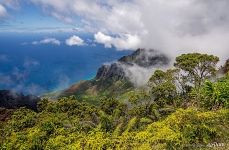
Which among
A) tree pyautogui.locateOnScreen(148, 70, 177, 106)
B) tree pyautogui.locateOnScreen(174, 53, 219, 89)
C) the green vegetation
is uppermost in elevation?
tree pyautogui.locateOnScreen(174, 53, 219, 89)

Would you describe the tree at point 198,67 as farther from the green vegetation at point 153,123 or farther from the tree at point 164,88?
the tree at point 164,88

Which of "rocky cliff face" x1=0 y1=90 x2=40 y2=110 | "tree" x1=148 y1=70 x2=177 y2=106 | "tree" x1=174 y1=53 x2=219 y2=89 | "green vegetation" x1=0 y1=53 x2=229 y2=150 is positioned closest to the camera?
"green vegetation" x1=0 y1=53 x2=229 y2=150

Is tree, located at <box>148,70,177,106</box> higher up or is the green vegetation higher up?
tree, located at <box>148,70,177,106</box>

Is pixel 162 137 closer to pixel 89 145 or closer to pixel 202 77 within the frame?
pixel 89 145

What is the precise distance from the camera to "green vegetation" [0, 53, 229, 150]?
32688mm

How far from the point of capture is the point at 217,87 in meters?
49.8

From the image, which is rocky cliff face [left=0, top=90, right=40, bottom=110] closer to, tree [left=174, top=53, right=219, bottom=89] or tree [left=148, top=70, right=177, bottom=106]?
tree [left=148, top=70, right=177, bottom=106]

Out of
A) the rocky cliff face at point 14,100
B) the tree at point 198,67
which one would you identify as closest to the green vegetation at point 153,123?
the tree at point 198,67

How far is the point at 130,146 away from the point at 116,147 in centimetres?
122

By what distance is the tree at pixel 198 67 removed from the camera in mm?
72062

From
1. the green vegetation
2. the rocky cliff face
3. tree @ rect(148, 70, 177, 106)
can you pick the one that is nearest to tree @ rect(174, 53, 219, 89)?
the green vegetation

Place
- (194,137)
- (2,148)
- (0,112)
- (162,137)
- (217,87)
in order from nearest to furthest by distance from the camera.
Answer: (162,137) < (194,137) < (2,148) < (217,87) < (0,112)

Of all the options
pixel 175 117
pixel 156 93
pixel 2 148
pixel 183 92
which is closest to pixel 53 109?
pixel 156 93

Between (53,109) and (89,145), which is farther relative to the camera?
(53,109)
